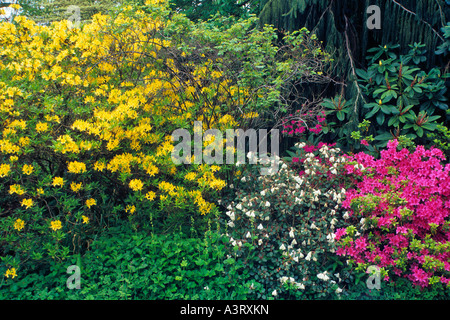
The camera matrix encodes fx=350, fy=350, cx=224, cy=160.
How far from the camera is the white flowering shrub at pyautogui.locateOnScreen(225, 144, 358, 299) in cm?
276

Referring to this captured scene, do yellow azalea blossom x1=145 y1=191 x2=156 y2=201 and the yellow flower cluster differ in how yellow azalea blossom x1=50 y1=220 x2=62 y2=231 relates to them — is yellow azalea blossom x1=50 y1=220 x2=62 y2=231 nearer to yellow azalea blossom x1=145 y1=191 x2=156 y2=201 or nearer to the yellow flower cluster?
Answer: the yellow flower cluster

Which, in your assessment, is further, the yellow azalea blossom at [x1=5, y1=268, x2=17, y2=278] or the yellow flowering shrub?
the yellow flowering shrub

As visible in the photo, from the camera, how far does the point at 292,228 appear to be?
9.50 feet

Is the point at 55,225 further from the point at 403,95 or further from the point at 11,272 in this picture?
the point at 403,95

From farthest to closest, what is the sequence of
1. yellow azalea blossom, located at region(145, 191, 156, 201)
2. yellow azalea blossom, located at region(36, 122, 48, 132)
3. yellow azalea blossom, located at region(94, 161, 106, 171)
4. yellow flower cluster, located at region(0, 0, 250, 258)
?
1. yellow azalea blossom, located at region(145, 191, 156, 201)
2. yellow azalea blossom, located at region(94, 161, 106, 171)
3. yellow flower cluster, located at region(0, 0, 250, 258)
4. yellow azalea blossom, located at region(36, 122, 48, 132)

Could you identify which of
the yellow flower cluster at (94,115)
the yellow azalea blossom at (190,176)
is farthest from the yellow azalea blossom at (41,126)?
the yellow azalea blossom at (190,176)

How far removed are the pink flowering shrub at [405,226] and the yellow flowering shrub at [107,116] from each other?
1242mm

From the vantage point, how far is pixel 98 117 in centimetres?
272

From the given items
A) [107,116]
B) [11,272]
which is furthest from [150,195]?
[11,272]

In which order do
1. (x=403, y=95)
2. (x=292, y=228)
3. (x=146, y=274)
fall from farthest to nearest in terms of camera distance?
(x=403, y=95)
(x=292, y=228)
(x=146, y=274)

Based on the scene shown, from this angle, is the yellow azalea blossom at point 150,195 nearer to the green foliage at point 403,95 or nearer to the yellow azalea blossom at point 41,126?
the yellow azalea blossom at point 41,126

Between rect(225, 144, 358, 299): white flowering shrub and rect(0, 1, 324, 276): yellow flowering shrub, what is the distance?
15.5 inches

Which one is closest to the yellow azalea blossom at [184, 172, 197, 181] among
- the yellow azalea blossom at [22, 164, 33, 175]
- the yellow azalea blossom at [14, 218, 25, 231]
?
the yellow azalea blossom at [22, 164, 33, 175]

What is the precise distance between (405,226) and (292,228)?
3.22ft
